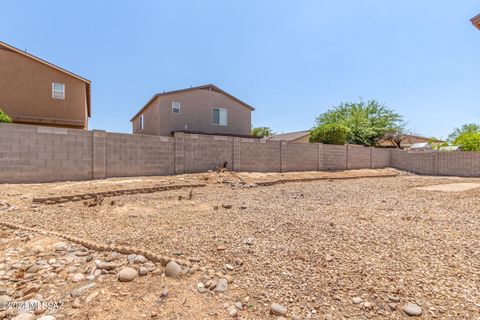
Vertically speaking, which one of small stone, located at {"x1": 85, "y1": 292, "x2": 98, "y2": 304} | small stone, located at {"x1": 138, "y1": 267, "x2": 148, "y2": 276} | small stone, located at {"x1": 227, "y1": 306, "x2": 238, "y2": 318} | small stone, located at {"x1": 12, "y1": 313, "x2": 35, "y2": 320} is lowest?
small stone, located at {"x1": 227, "y1": 306, "x2": 238, "y2": 318}

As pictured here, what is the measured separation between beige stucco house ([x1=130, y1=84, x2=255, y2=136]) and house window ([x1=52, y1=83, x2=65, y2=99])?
5.17 m

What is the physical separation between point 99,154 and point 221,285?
8.60 meters

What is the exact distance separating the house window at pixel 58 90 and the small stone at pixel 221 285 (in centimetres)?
1640

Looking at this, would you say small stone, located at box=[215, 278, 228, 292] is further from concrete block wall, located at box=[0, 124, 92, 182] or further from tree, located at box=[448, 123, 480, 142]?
tree, located at box=[448, 123, 480, 142]

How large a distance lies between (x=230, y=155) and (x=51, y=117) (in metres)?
10.5

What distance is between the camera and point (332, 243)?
3.62m

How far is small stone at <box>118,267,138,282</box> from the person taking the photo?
8.66 feet

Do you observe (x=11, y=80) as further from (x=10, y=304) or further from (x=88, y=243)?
(x=10, y=304)

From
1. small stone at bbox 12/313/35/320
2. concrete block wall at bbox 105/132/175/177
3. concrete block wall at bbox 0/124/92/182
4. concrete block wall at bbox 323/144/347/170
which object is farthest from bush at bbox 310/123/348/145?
small stone at bbox 12/313/35/320

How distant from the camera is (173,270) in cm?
274

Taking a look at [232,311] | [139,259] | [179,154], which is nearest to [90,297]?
[139,259]

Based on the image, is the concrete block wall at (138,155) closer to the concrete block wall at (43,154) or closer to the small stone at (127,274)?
the concrete block wall at (43,154)

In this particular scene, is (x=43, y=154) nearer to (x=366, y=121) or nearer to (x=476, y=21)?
(x=476, y=21)

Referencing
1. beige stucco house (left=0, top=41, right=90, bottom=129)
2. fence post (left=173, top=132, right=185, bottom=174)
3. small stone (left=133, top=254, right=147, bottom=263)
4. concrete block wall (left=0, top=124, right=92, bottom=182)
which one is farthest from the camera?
beige stucco house (left=0, top=41, right=90, bottom=129)
